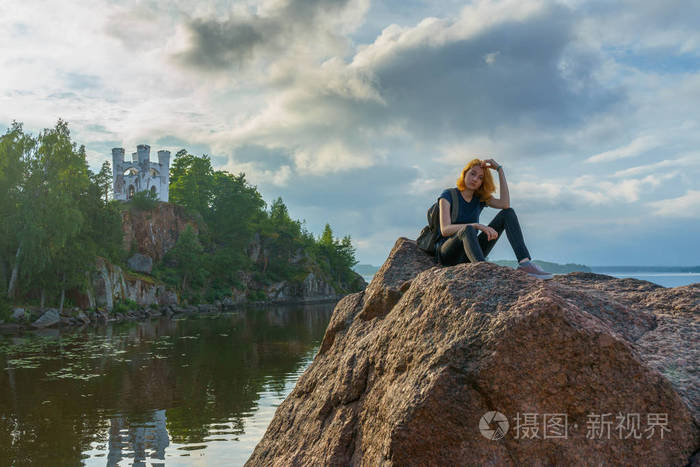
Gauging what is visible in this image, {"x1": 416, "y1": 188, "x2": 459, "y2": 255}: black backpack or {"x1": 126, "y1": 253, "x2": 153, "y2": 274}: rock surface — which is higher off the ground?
{"x1": 126, "y1": 253, "x2": 153, "y2": 274}: rock surface

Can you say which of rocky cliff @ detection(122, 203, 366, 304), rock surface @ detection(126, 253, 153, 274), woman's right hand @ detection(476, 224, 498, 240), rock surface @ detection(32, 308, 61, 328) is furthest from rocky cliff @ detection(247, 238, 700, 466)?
rocky cliff @ detection(122, 203, 366, 304)

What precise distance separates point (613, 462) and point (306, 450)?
2728mm

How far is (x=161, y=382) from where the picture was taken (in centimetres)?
1867

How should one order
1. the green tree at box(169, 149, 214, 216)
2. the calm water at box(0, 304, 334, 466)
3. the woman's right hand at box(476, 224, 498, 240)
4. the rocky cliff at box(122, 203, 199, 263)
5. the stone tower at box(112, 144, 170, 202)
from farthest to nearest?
the green tree at box(169, 149, 214, 216) < the stone tower at box(112, 144, 170, 202) < the rocky cliff at box(122, 203, 199, 263) < the calm water at box(0, 304, 334, 466) < the woman's right hand at box(476, 224, 498, 240)

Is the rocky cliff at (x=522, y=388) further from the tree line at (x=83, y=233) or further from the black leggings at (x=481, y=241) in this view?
the tree line at (x=83, y=233)

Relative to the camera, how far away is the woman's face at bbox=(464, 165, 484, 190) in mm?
6539

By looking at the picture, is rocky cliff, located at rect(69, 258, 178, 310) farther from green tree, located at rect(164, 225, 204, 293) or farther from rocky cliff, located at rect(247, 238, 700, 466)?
rocky cliff, located at rect(247, 238, 700, 466)

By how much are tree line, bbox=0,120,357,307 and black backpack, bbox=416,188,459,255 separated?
38085 millimetres

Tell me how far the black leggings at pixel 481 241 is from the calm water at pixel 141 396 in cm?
690

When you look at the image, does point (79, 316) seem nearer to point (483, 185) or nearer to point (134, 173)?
point (483, 185)

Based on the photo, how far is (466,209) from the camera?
6.46 meters

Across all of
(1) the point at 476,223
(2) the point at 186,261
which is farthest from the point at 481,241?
(2) the point at 186,261

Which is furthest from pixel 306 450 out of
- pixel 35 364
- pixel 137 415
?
pixel 35 364

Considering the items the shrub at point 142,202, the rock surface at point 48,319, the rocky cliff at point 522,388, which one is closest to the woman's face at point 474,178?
the rocky cliff at point 522,388
